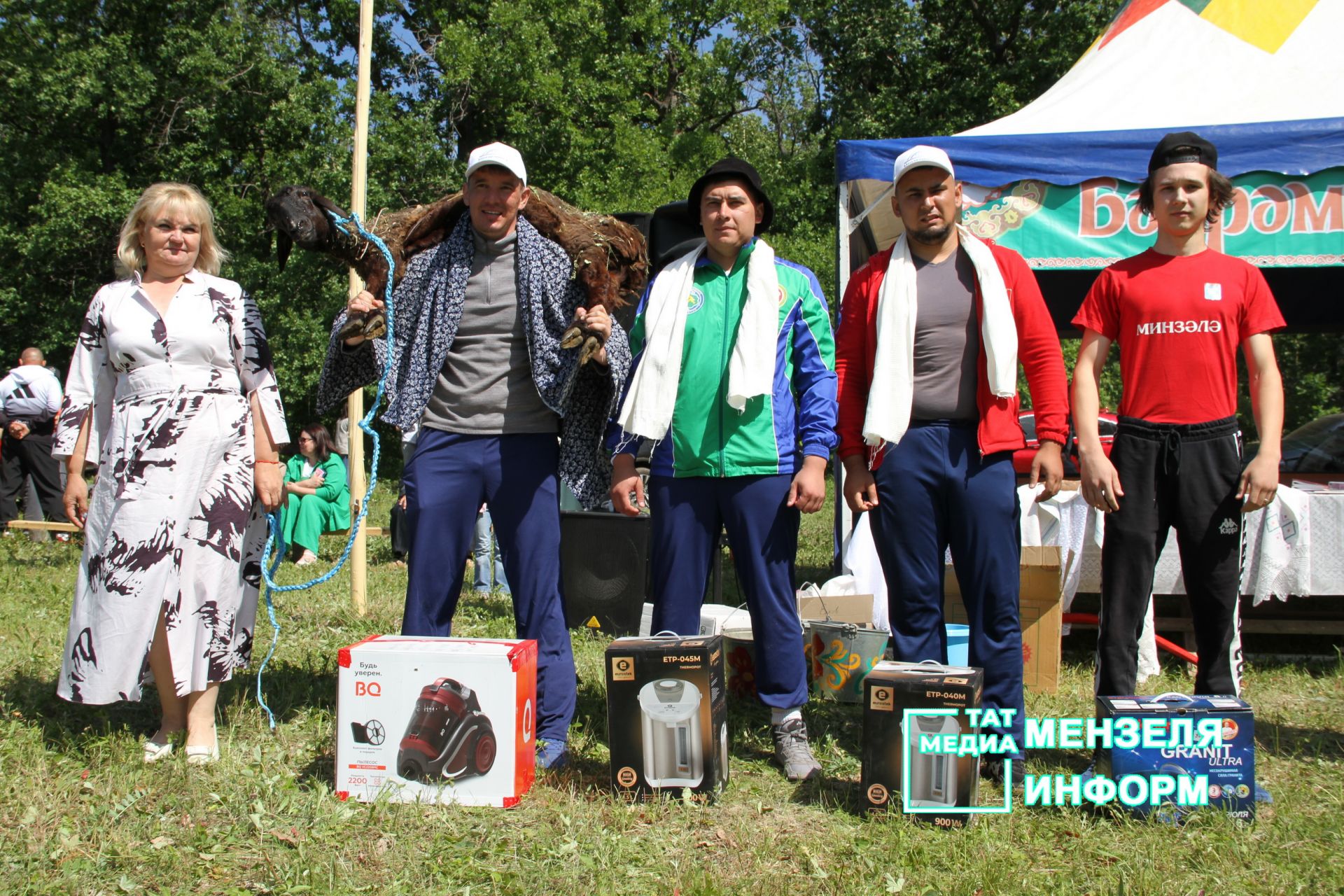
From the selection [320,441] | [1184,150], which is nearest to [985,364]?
Answer: [1184,150]

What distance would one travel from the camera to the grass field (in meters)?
2.48

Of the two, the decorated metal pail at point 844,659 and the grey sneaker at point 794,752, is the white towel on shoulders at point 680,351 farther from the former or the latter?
the decorated metal pail at point 844,659

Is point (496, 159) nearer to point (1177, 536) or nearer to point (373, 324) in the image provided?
point (373, 324)

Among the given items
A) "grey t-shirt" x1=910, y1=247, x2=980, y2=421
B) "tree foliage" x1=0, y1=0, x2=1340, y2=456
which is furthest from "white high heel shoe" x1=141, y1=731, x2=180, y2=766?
"tree foliage" x1=0, y1=0, x2=1340, y2=456

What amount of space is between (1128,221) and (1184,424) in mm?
2333

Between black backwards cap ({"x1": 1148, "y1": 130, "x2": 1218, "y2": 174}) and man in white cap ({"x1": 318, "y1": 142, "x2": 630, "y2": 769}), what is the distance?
5.78ft

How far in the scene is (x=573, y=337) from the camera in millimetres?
3049

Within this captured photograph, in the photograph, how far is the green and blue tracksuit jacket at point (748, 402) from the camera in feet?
10.4

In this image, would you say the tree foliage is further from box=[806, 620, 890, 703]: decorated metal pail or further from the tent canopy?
box=[806, 620, 890, 703]: decorated metal pail

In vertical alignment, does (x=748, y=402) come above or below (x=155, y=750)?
above

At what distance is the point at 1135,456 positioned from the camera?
3148mm

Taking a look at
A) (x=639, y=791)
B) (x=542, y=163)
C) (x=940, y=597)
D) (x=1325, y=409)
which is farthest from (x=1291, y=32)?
(x=1325, y=409)

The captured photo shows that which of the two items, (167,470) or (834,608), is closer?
(167,470)

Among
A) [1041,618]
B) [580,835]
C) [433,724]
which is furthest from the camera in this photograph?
[1041,618]
